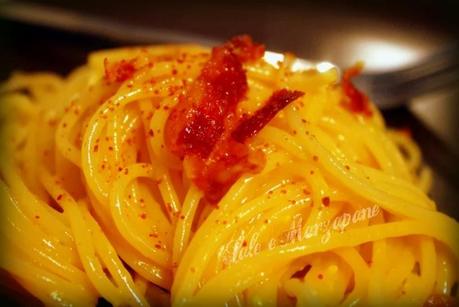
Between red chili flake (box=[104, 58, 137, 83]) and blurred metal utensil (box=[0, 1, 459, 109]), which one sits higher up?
blurred metal utensil (box=[0, 1, 459, 109])

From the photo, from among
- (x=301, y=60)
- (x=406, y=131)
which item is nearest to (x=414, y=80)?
(x=406, y=131)

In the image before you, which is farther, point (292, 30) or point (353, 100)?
point (292, 30)

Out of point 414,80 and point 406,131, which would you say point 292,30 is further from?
point 406,131

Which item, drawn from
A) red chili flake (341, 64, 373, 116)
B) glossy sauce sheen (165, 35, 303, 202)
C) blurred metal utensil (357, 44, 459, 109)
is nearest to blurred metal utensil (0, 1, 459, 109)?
blurred metal utensil (357, 44, 459, 109)

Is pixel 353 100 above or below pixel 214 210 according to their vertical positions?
above

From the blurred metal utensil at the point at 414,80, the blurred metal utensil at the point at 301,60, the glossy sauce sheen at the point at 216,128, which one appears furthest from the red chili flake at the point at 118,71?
the blurred metal utensil at the point at 414,80

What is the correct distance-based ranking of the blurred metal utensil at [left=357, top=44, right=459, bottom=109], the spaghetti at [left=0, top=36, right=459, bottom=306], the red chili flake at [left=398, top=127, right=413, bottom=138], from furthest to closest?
the blurred metal utensil at [left=357, top=44, right=459, bottom=109], the red chili flake at [left=398, top=127, right=413, bottom=138], the spaghetti at [left=0, top=36, right=459, bottom=306]

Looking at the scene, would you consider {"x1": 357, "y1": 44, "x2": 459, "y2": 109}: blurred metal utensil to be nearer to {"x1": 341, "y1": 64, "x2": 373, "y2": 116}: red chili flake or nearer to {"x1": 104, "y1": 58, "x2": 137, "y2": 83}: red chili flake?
{"x1": 341, "y1": 64, "x2": 373, "y2": 116}: red chili flake

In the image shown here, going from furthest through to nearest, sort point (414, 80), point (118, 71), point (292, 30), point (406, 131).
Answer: point (292, 30)
point (414, 80)
point (406, 131)
point (118, 71)
